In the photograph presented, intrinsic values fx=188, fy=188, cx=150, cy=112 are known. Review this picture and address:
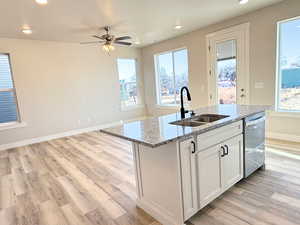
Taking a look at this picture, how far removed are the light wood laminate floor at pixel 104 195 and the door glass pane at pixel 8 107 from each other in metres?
1.53

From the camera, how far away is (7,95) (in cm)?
477

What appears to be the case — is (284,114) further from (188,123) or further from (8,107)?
(8,107)

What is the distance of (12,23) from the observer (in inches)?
145

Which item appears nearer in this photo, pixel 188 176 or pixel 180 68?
pixel 188 176

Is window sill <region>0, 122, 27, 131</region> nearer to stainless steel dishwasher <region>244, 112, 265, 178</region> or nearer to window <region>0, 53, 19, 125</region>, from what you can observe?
window <region>0, 53, 19, 125</region>

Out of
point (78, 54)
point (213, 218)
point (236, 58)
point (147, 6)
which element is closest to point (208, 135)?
point (213, 218)

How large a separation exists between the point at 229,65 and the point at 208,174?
350 cm

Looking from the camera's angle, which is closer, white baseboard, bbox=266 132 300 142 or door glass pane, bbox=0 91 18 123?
white baseboard, bbox=266 132 300 142

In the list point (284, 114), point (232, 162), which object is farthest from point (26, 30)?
point (284, 114)

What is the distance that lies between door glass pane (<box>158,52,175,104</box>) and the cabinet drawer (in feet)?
14.4

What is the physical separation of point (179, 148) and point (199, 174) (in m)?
0.41

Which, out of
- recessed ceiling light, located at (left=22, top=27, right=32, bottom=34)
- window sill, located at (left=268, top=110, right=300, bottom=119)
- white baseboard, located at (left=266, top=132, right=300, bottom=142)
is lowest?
white baseboard, located at (left=266, top=132, right=300, bottom=142)

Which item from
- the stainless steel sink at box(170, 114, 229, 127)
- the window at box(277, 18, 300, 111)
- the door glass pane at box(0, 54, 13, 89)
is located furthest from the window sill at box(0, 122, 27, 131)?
the window at box(277, 18, 300, 111)

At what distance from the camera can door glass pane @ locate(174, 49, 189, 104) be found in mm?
5825
